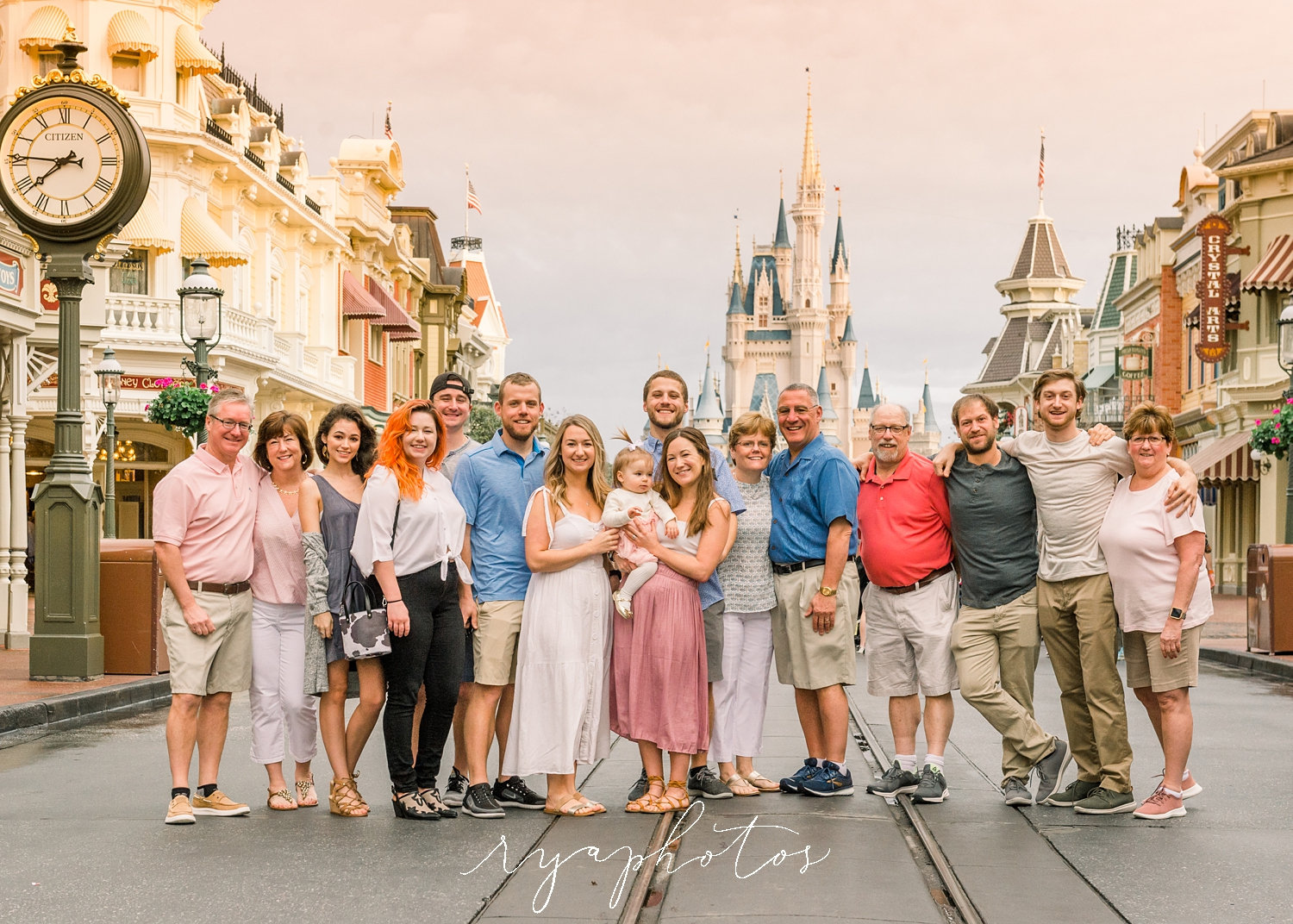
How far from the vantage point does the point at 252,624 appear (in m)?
7.58

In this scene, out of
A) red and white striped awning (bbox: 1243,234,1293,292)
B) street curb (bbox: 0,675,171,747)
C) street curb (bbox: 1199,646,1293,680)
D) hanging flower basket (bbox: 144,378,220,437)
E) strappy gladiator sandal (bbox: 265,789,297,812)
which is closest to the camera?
strappy gladiator sandal (bbox: 265,789,297,812)

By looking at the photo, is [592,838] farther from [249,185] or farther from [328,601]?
[249,185]

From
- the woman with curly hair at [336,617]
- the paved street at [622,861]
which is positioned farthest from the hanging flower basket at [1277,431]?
the woman with curly hair at [336,617]

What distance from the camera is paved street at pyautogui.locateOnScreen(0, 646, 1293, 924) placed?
18.5 ft

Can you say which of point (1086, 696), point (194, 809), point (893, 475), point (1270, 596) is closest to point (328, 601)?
point (194, 809)

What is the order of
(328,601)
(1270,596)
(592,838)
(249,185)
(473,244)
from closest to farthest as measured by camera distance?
1. (592,838)
2. (328,601)
3. (1270,596)
4. (249,185)
5. (473,244)

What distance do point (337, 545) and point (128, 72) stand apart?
24535 millimetres

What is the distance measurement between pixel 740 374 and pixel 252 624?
192 meters

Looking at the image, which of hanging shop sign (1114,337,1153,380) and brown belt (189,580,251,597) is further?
hanging shop sign (1114,337,1153,380)

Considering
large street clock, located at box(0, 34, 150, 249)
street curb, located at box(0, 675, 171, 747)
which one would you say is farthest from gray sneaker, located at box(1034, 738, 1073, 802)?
large street clock, located at box(0, 34, 150, 249)

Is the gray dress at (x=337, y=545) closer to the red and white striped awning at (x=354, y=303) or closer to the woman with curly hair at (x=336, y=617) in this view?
the woman with curly hair at (x=336, y=617)

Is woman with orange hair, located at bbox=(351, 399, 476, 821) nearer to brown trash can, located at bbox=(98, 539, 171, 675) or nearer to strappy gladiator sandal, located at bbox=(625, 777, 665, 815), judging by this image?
strappy gladiator sandal, located at bbox=(625, 777, 665, 815)

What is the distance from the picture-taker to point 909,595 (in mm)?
8039

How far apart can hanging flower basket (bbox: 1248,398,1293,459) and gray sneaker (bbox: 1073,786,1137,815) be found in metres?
17.8
